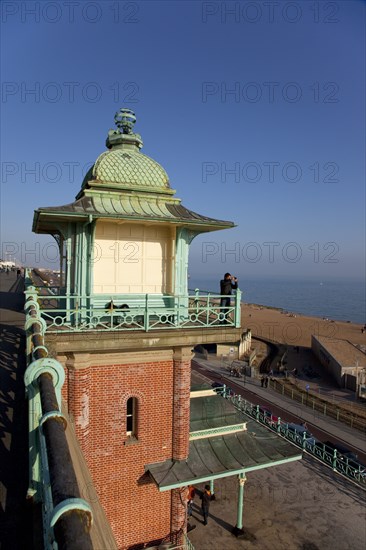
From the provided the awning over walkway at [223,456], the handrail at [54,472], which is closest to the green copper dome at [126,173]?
the handrail at [54,472]

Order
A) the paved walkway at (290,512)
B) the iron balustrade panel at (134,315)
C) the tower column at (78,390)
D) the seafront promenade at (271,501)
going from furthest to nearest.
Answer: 1. the paved walkway at (290,512)
2. the iron balustrade panel at (134,315)
3. the tower column at (78,390)
4. the seafront promenade at (271,501)

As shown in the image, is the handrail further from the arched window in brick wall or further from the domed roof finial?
the domed roof finial

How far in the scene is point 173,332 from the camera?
9742 mm

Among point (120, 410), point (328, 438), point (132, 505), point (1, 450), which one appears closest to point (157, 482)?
point (132, 505)

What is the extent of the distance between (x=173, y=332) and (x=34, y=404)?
604 cm

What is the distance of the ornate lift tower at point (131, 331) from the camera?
9.53m

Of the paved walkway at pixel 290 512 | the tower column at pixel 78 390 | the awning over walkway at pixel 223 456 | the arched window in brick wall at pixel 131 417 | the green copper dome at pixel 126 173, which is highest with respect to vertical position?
the green copper dome at pixel 126 173

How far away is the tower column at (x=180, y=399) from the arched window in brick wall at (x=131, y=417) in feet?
3.84

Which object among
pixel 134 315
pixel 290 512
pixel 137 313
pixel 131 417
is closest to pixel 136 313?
pixel 137 313

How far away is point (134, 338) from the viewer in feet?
30.6

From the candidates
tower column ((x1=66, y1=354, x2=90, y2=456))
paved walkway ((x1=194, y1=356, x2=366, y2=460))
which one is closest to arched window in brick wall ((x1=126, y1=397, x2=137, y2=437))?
tower column ((x1=66, y1=354, x2=90, y2=456))

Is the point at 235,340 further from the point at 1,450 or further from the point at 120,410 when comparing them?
the point at 1,450

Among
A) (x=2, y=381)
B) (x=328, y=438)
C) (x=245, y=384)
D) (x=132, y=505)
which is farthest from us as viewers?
(x=245, y=384)

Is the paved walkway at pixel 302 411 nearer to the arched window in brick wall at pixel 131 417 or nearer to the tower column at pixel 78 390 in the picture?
the arched window in brick wall at pixel 131 417
